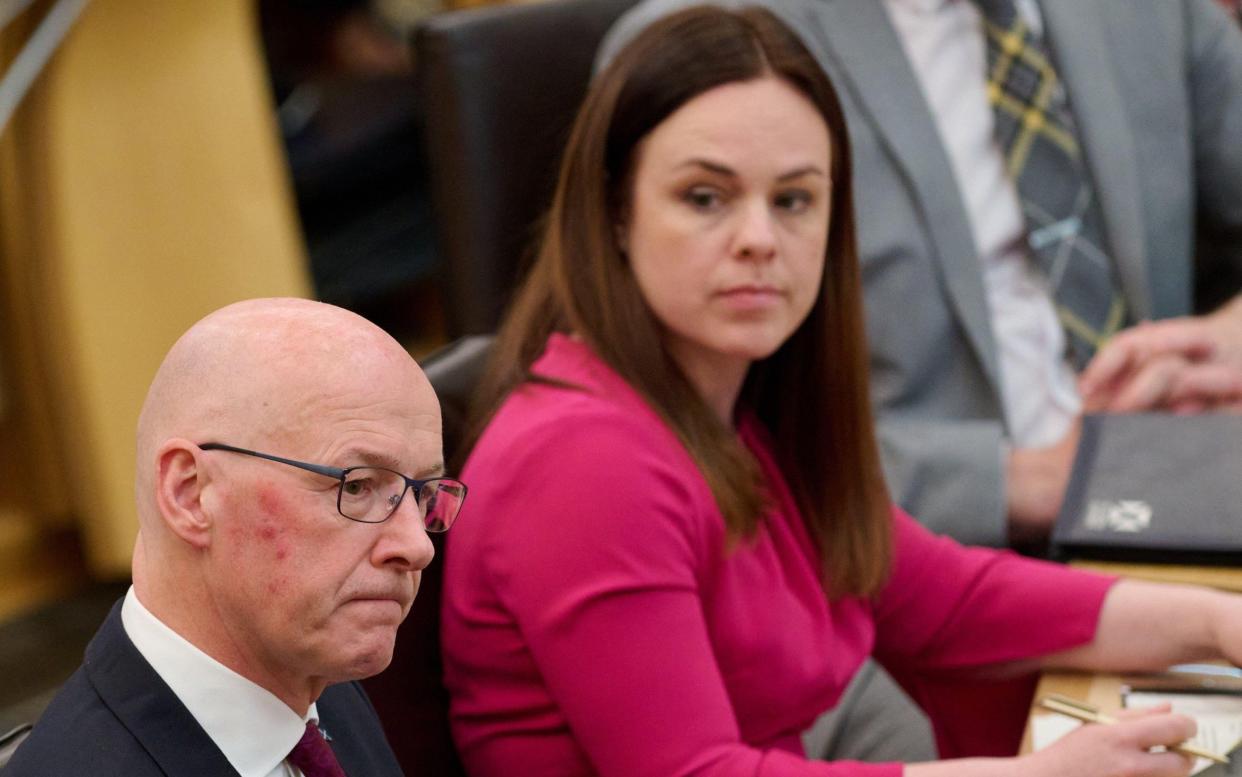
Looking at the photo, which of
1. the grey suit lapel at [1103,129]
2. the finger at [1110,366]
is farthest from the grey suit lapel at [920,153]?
the grey suit lapel at [1103,129]

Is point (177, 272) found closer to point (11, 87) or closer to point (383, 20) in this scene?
point (11, 87)

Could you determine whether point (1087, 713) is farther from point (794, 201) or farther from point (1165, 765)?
point (794, 201)

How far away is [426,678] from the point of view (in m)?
1.24

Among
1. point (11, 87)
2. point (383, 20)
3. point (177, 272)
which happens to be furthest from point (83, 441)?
point (383, 20)

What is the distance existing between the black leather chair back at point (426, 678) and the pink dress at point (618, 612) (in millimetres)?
13

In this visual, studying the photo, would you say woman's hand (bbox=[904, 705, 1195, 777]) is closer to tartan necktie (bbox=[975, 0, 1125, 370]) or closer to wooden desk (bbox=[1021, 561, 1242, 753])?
wooden desk (bbox=[1021, 561, 1242, 753])

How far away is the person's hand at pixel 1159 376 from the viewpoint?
1.83 m

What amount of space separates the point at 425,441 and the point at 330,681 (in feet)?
0.46

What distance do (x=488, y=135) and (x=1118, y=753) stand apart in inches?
44.1

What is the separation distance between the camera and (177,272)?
282cm

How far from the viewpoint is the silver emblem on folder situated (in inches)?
59.9

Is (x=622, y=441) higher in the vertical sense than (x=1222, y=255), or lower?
higher

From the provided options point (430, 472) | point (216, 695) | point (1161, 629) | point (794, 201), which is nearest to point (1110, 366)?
point (1161, 629)

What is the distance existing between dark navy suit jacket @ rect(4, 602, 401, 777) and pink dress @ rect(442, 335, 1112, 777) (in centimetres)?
39
